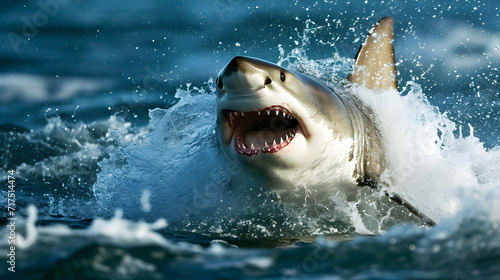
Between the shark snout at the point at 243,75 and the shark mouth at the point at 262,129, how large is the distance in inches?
7.0

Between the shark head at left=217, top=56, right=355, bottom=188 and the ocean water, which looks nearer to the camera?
the ocean water

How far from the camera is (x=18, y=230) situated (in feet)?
8.31

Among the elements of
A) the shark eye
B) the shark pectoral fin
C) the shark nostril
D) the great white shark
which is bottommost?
the great white shark

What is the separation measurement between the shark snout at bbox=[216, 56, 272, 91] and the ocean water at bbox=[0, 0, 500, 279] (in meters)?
0.71

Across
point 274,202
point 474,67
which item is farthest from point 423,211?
point 474,67

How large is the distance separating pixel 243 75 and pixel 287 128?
0.50 metres

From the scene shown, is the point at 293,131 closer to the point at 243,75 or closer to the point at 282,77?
the point at 282,77

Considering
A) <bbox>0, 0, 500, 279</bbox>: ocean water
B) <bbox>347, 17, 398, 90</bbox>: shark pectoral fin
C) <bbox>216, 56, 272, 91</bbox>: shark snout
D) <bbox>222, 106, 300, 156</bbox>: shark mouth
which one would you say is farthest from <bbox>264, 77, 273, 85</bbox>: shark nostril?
<bbox>347, 17, 398, 90</bbox>: shark pectoral fin

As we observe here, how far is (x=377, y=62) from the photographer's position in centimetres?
443

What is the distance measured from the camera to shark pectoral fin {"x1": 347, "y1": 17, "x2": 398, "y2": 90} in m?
4.29

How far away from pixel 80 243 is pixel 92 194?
2299 millimetres

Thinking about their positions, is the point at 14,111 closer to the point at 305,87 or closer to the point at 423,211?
the point at 305,87

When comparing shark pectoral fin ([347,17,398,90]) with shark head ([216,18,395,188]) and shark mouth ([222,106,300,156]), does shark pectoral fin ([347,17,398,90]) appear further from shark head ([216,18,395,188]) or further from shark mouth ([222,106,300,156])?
shark mouth ([222,106,300,156])

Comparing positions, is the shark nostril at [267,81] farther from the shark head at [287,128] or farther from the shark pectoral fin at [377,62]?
the shark pectoral fin at [377,62]
